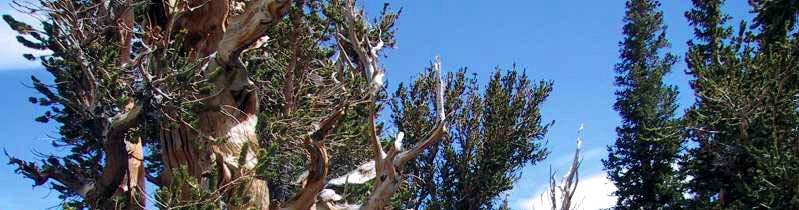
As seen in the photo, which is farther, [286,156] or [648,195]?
[648,195]

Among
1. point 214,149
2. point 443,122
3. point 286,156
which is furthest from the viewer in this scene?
point 286,156

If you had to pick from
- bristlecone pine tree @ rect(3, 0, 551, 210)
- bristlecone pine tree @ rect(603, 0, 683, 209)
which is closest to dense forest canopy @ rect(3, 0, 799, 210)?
bristlecone pine tree @ rect(3, 0, 551, 210)

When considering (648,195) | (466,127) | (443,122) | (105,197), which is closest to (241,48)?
(105,197)

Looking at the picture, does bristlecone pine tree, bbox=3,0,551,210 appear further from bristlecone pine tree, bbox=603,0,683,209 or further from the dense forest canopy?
bristlecone pine tree, bbox=603,0,683,209

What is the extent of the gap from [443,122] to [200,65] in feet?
7.88

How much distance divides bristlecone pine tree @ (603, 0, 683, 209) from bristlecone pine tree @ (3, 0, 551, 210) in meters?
14.8

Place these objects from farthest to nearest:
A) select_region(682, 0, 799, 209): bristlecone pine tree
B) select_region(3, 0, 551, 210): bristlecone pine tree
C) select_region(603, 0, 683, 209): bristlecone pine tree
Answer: select_region(603, 0, 683, 209): bristlecone pine tree → select_region(682, 0, 799, 209): bristlecone pine tree → select_region(3, 0, 551, 210): bristlecone pine tree

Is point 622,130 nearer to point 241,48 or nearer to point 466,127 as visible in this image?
point 466,127

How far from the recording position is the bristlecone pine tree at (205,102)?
589 cm

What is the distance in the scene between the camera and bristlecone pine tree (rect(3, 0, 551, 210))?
5887 millimetres

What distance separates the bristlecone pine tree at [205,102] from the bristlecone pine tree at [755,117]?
6787mm

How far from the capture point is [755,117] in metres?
12.5

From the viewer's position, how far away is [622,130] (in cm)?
2419

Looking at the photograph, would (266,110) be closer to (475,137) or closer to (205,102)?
(205,102)
